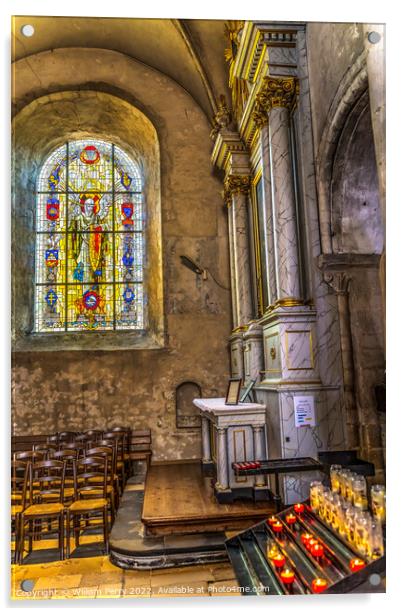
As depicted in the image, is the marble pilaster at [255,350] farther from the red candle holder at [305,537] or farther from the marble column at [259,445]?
the red candle holder at [305,537]

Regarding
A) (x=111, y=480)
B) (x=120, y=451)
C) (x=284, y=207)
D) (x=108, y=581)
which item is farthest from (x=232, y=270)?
(x=108, y=581)

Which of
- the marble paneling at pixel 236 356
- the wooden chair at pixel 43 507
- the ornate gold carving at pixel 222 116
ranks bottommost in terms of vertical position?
the wooden chair at pixel 43 507

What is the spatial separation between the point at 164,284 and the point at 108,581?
6293mm

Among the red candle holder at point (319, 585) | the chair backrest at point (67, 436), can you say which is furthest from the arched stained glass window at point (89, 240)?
the red candle holder at point (319, 585)

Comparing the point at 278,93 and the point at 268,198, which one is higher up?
the point at 278,93

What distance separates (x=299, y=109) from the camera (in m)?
5.86

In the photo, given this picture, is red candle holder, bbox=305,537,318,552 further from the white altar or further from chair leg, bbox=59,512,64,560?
chair leg, bbox=59,512,64,560

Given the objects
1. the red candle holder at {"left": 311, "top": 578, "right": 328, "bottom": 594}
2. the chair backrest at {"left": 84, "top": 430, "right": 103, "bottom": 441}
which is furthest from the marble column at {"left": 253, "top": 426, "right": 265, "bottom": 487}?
the chair backrest at {"left": 84, "top": 430, "right": 103, "bottom": 441}

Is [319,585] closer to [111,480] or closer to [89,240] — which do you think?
[111,480]

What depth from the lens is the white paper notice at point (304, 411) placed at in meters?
5.25

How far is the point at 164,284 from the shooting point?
973cm

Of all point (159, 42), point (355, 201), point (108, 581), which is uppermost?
point (159, 42)

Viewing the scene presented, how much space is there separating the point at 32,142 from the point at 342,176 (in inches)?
168

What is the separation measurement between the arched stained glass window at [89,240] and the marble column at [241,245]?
7.83 feet
